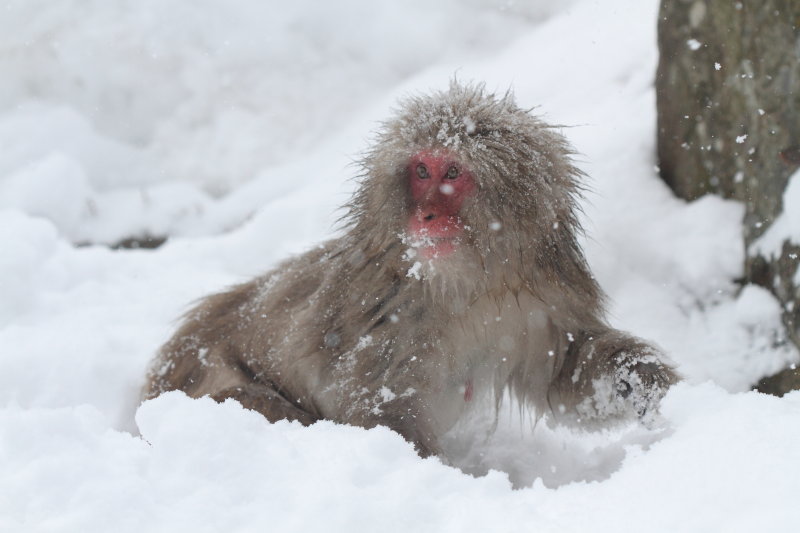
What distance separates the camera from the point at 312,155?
19.1 ft

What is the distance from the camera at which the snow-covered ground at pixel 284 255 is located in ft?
4.66

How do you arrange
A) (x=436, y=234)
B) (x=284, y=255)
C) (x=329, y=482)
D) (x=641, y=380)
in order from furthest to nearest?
(x=284, y=255), (x=641, y=380), (x=436, y=234), (x=329, y=482)

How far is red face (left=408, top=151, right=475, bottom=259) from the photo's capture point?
2104mm

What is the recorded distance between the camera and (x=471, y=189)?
2.12 metres

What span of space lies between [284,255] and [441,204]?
214cm

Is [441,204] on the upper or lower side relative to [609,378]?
upper

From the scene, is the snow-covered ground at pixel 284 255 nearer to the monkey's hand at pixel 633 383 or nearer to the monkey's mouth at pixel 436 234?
the monkey's hand at pixel 633 383

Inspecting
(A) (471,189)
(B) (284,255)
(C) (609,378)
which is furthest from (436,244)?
(B) (284,255)

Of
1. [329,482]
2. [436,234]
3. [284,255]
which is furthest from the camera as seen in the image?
[284,255]

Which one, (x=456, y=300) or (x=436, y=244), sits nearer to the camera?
(x=436, y=244)

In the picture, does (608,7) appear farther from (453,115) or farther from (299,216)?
(453,115)

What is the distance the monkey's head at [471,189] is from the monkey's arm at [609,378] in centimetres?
29

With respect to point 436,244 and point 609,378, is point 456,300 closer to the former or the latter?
point 436,244

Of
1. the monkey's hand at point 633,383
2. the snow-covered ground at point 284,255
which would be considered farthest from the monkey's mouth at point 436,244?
the monkey's hand at point 633,383
